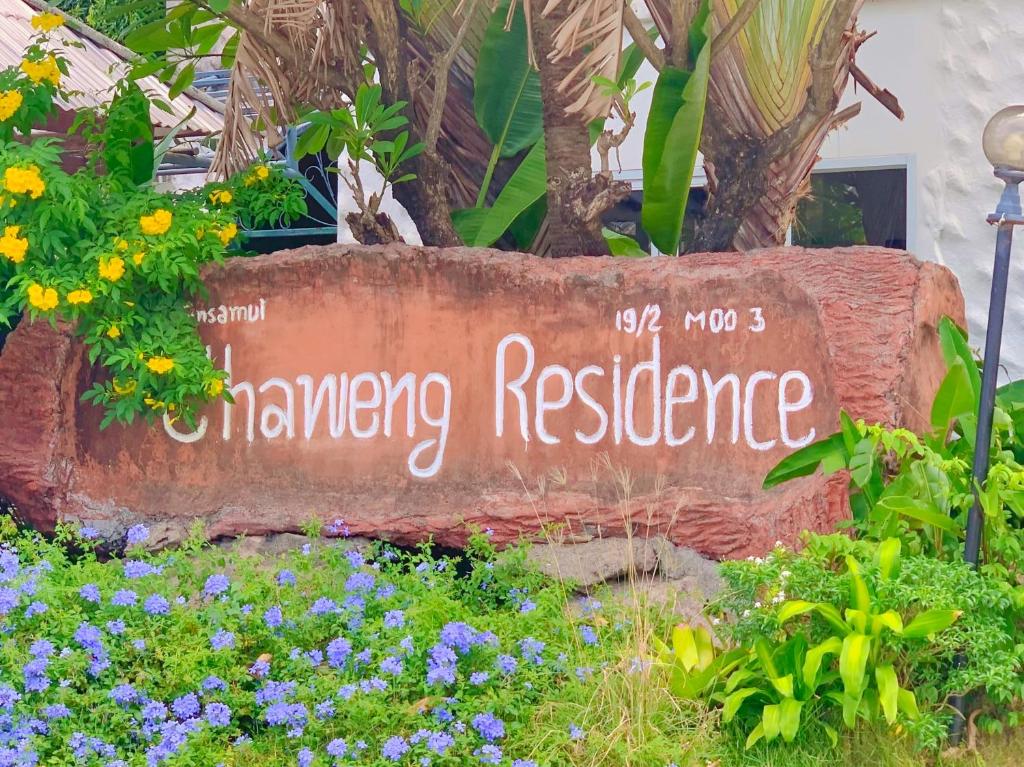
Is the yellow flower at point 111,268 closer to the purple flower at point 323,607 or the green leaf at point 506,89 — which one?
the purple flower at point 323,607

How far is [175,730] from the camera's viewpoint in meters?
3.62

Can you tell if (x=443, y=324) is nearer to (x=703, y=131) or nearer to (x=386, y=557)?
(x=386, y=557)

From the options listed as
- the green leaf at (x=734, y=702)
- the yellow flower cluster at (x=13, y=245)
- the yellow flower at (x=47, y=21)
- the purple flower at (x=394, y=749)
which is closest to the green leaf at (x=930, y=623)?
the green leaf at (x=734, y=702)

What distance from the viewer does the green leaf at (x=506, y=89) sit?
20.7ft

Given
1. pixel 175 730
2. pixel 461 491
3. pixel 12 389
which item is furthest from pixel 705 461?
pixel 12 389

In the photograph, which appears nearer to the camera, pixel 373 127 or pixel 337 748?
pixel 337 748

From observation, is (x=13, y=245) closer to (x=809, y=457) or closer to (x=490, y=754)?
(x=490, y=754)

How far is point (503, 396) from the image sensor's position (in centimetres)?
517

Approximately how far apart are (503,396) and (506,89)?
6.20 feet

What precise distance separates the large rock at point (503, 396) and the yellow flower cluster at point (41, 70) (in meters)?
1.03

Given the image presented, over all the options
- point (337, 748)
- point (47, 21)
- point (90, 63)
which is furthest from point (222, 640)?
point (90, 63)

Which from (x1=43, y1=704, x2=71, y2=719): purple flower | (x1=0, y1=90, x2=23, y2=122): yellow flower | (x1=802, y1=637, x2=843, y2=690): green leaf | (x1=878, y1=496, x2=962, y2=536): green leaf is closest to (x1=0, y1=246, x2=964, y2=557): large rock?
(x1=878, y1=496, x2=962, y2=536): green leaf

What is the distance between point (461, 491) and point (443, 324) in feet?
2.16

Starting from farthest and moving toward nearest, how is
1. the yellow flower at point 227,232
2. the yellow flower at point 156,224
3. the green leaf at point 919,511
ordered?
the yellow flower at point 227,232 < the yellow flower at point 156,224 < the green leaf at point 919,511
